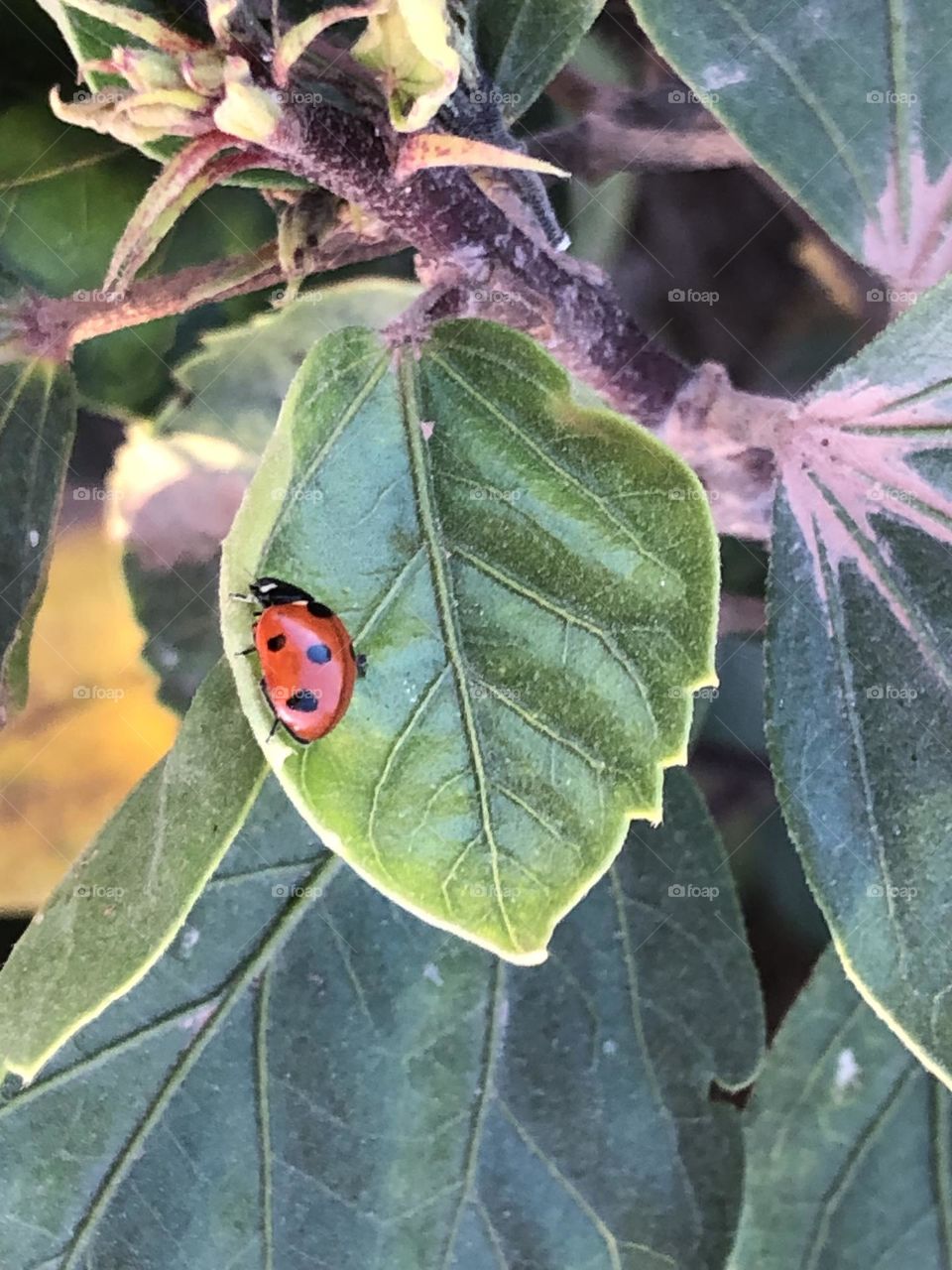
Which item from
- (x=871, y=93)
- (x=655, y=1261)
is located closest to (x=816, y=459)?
(x=871, y=93)

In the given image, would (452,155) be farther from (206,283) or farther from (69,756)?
(69,756)

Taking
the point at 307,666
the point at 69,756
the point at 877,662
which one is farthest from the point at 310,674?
the point at 69,756

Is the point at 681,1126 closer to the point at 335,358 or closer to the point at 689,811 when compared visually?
the point at 689,811

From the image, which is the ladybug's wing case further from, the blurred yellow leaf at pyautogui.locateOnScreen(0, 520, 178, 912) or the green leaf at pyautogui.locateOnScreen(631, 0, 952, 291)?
the blurred yellow leaf at pyautogui.locateOnScreen(0, 520, 178, 912)

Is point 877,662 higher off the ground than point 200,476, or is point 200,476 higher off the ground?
point 200,476

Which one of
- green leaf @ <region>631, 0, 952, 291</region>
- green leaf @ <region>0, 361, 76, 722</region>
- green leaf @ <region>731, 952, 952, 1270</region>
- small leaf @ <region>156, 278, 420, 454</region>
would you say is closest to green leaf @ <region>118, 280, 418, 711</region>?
small leaf @ <region>156, 278, 420, 454</region>
